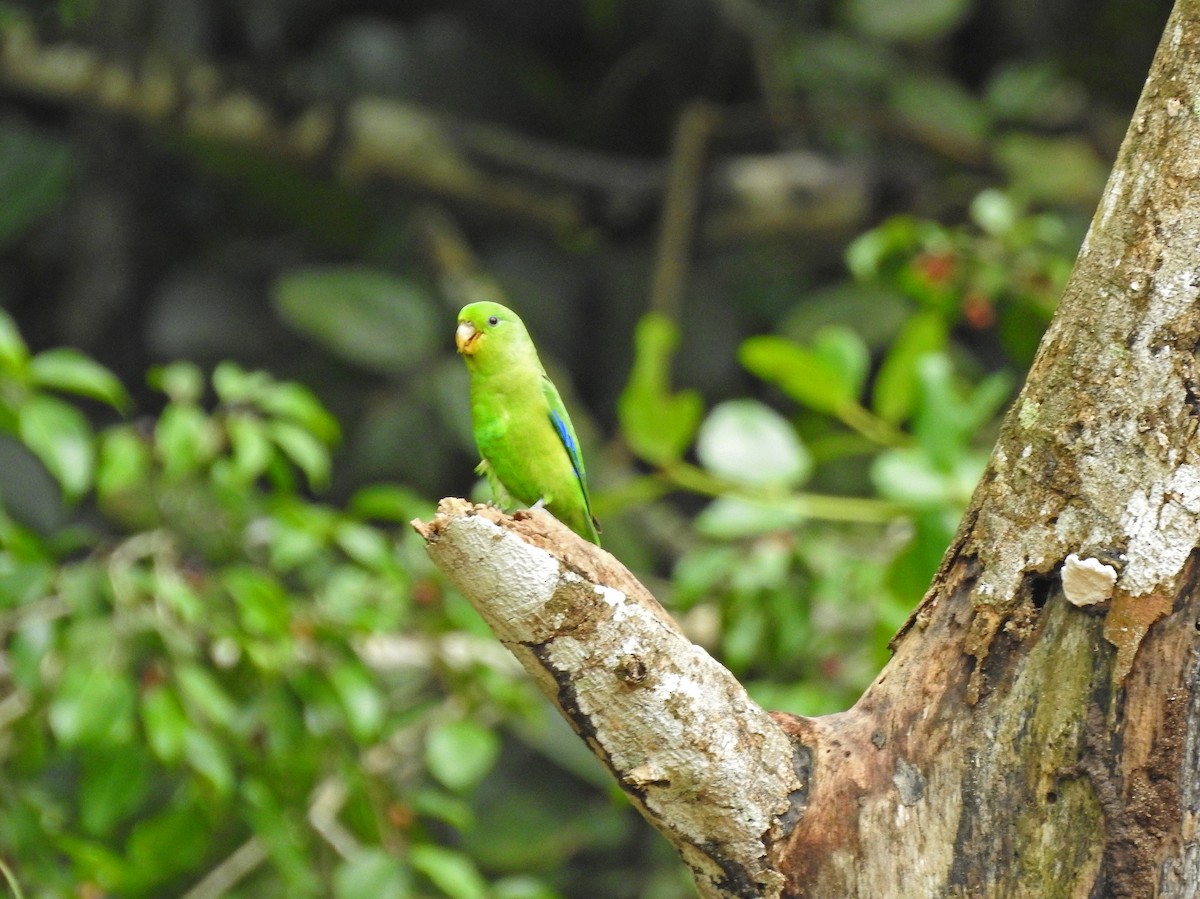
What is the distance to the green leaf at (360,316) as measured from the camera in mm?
4391

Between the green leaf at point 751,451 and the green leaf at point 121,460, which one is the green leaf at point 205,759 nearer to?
the green leaf at point 121,460

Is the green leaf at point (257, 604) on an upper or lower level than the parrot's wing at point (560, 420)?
lower

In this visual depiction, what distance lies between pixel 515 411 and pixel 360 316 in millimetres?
2375

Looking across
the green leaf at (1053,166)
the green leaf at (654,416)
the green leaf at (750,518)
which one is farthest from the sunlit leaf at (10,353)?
the green leaf at (1053,166)

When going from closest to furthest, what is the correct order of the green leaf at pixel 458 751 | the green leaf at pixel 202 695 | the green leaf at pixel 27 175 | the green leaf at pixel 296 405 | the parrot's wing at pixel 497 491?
the parrot's wing at pixel 497 491
the green leaf at pixel 202 695
the green leaf at pixel 296 405
the green leaf at pixel 458 751
the green leaf at pixel 27 175

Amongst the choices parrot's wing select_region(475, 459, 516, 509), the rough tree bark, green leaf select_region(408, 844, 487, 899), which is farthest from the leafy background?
the rough tree bark

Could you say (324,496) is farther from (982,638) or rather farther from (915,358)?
(982,638)

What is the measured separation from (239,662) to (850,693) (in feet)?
4.65

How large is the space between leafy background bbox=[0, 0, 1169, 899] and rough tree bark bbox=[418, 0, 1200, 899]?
0.96 m

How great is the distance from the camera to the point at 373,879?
8.21 ft

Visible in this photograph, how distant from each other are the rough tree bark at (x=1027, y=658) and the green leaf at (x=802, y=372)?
41.9 inches

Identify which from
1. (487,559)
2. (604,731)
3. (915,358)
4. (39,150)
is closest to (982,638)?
(604,731)

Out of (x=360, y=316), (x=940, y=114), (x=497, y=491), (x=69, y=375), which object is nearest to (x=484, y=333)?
(x=497, y=491)

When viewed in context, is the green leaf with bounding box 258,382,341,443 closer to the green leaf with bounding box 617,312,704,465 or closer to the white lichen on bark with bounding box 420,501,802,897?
the green leaf with bounding box 617,312,704,465
